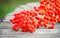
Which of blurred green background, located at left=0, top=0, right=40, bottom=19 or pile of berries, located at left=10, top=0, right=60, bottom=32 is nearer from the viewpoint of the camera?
pile of berries, located at left=10, top=0, right=60, bottom=32

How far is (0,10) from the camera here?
7.84 metres

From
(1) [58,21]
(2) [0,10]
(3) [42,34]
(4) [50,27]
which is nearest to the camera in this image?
(3) [42,34]

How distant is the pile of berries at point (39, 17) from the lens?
12.3 ft

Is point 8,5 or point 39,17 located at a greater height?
point 8,5

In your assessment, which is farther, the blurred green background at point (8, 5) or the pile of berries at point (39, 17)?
the blurred green background at point (8, 5)

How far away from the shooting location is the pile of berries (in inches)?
147

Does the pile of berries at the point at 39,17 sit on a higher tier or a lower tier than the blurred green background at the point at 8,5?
lower

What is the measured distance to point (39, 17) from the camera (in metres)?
4.03

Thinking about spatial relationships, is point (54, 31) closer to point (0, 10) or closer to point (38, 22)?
point (38, 22)

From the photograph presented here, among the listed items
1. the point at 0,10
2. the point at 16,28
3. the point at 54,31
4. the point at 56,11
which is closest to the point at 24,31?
the point at 16,28

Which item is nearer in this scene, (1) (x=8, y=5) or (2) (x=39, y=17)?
(2) (x=39, y=17)

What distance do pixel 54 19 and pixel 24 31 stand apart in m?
0.53

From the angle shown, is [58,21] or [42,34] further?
[58,21]

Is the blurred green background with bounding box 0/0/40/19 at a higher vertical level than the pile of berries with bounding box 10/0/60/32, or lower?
higher
